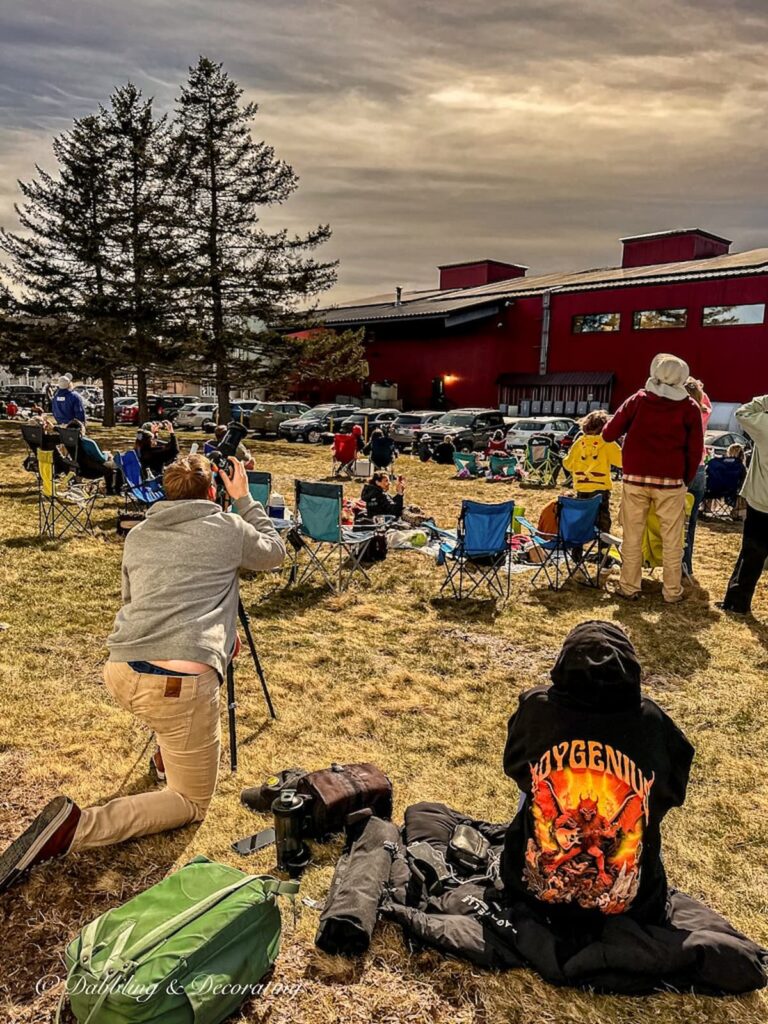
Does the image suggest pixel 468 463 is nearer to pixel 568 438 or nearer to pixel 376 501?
pixel 568 438

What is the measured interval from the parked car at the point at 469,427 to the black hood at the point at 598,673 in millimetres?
17950

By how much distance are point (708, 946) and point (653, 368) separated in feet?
17.3

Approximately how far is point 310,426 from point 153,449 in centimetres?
1403

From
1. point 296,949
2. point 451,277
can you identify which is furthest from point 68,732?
point 451,277

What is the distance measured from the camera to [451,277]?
4384 centimetres

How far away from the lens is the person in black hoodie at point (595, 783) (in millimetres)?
2367

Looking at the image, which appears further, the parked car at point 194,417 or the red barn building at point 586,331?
the parked car at point 194,417

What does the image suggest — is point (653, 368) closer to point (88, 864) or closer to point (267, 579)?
point (267, 579)

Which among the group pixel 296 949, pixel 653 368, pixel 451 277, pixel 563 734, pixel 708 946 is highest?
pixel 451 277

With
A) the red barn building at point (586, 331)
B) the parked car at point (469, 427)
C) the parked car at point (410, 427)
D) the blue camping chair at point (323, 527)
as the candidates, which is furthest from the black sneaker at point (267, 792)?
A: the red barn building at point (586, 331)

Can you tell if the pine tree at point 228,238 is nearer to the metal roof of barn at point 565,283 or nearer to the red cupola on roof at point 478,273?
the metal roof of barn at point 565,283

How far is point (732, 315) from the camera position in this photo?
979 inches

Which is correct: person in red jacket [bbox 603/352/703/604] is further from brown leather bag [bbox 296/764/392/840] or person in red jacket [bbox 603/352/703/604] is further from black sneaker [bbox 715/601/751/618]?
brown leather bag [bbox 296/764/392/840]

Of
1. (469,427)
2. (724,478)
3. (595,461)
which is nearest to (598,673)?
(595,461)
